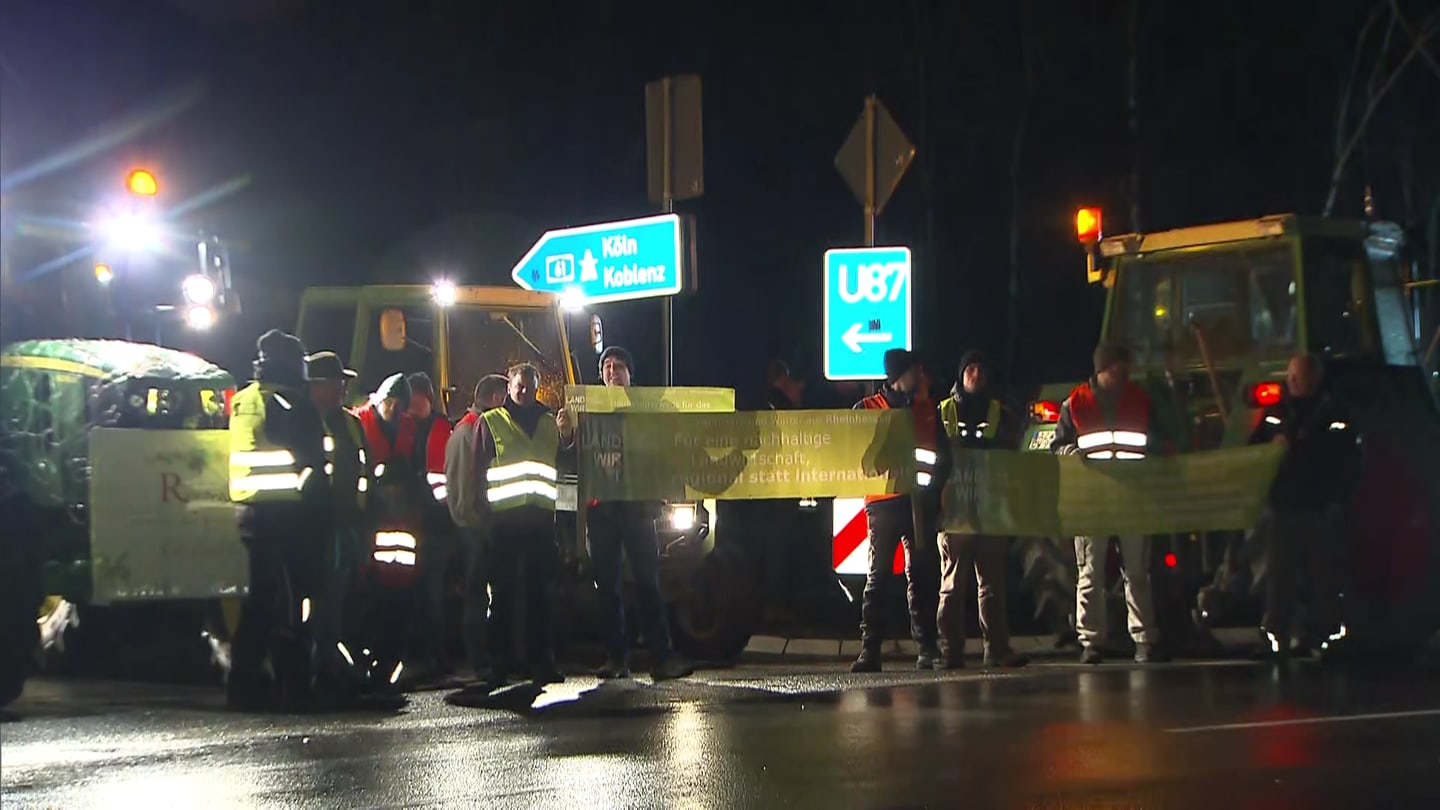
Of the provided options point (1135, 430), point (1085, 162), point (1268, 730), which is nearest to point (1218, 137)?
point (1085, 162)

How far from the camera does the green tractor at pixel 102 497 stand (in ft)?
28.3

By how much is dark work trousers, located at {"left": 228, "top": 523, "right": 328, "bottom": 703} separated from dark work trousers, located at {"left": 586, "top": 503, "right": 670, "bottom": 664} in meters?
1.85

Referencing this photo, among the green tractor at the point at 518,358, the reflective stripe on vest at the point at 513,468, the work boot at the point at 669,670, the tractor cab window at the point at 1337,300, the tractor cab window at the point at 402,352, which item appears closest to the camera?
the reflective stripe on vest at the point at 513,468

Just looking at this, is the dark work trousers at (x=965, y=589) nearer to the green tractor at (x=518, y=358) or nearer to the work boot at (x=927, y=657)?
the work boot at (x=927, y=657)

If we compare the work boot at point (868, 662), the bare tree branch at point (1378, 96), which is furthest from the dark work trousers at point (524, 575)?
the bare tree branch at point (1378, 96)

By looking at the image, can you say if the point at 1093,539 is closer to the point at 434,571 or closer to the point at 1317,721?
the point at 1317,721

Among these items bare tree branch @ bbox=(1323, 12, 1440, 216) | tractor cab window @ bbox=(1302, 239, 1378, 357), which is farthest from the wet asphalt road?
bare tree branch @ bbox=(1323, 12, 1440, 216)

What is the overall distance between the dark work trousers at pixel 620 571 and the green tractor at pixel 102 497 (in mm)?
2157

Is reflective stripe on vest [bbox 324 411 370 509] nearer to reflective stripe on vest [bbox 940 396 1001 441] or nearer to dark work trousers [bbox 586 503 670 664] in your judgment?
dark work trousers [bbox 586 503 670 664]

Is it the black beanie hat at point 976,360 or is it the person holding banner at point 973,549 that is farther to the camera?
the black beanie hat at point 976,360

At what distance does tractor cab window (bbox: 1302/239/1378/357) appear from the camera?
473 inches

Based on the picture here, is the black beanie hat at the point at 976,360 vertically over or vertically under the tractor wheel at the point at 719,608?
over

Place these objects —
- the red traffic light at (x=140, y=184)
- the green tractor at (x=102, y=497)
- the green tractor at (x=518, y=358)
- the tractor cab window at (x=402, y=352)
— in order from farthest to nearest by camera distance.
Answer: the red traffic light at (x=140, y=184)
the tractor cab window at (x=402, y=352)
the green tractor at (x=518, y=358)
the green tractor at (x=102, y=497)

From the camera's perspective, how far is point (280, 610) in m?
8.98
